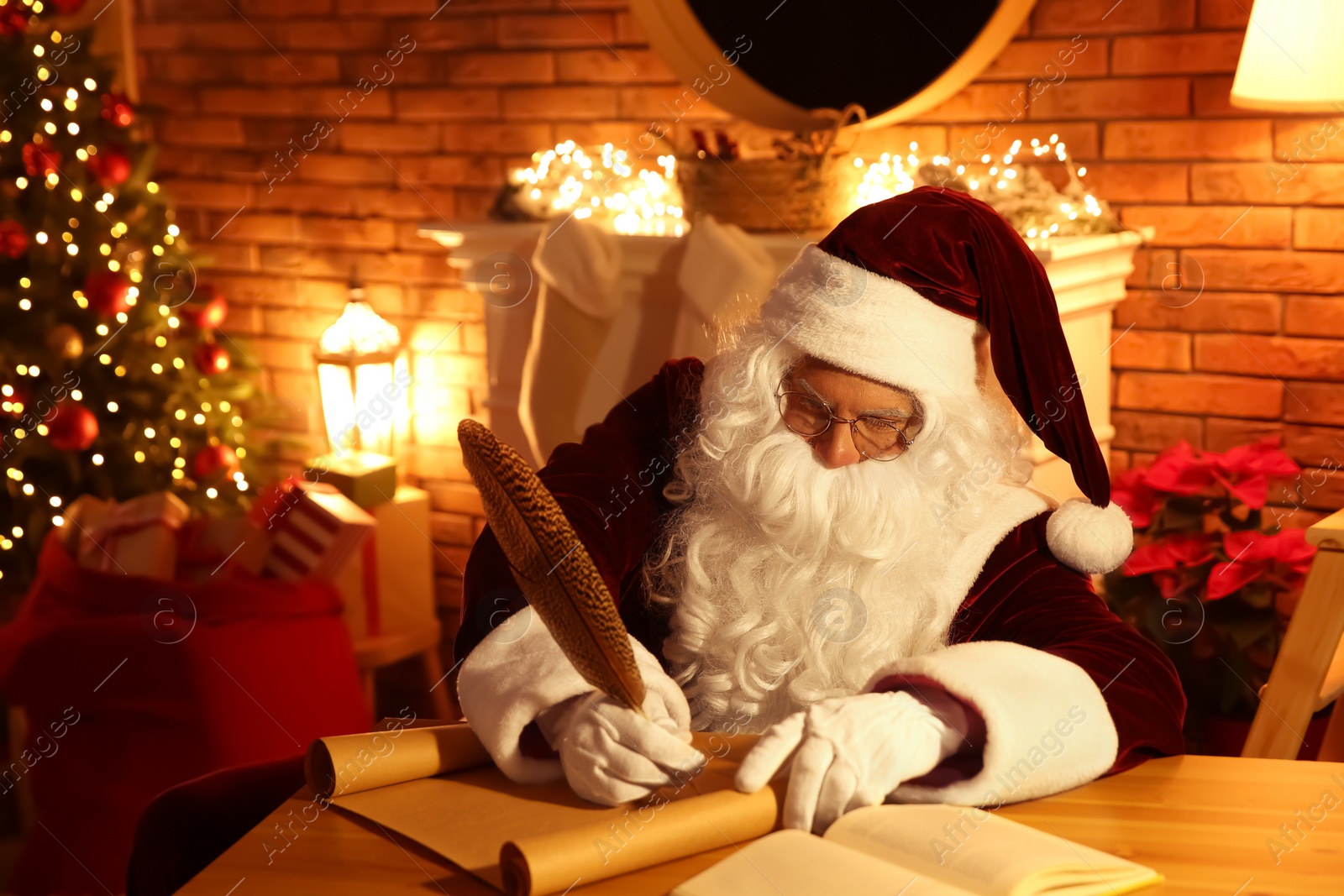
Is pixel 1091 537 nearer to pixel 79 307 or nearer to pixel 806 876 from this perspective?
pixel 806 876

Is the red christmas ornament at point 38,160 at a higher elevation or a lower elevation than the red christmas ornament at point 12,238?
higher

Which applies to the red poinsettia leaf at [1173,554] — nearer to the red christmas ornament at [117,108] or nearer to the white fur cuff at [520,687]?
the white fur cuff at [520,687]

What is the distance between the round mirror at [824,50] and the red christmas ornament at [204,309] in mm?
1639

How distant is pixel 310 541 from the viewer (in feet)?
9.09

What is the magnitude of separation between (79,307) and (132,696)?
1.50 m

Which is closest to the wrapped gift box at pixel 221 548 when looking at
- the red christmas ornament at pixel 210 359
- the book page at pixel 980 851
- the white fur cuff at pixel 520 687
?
the red christmas ornament at pixel 210 359

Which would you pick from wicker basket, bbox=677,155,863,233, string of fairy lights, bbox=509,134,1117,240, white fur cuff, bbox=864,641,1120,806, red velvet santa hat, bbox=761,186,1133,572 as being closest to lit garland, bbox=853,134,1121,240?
string of fairy lights, bbox=509,134,1117,240

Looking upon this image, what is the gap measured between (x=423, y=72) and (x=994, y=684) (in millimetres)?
3123

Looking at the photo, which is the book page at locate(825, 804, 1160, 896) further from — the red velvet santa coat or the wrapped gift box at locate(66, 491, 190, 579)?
the wrapped gift box at locate(66, 491, 190, 579)

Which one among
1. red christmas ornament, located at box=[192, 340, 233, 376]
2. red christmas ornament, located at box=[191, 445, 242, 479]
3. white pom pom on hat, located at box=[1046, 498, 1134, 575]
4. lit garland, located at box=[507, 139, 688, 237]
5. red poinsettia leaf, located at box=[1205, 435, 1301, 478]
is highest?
lit garland, located at box=[507, 139, 688, 237]

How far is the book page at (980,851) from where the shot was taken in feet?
3.27

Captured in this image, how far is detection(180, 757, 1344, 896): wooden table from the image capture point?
40.7 inches

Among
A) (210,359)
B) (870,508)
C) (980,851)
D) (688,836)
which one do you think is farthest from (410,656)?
(980,851)

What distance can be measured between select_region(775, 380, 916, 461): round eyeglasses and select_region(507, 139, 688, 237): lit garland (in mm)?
1698
